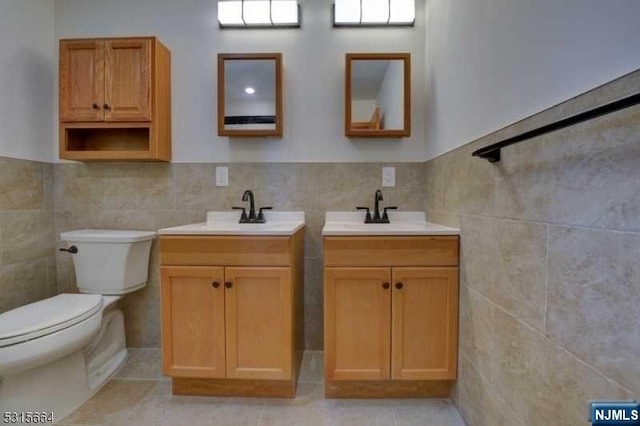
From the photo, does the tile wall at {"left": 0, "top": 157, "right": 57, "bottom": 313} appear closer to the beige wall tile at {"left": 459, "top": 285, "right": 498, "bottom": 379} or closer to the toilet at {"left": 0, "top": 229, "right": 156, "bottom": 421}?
the toilet at {"left": 0, "top": 229, "right": 156, "bottom": 421}

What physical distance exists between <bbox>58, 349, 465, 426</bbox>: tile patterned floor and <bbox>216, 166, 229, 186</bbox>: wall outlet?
1.19 metres

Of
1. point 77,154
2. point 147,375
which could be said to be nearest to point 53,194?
point 77,154

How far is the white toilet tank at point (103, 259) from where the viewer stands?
6.08ft

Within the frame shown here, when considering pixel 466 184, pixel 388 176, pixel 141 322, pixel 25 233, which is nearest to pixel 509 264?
pixel 466 184

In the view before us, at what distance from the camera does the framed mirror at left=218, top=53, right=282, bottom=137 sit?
197cm

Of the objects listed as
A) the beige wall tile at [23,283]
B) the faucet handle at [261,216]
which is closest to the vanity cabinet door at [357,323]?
the faucet handle at [261,216]

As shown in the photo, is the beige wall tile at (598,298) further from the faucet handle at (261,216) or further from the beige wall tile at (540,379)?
the faucet handle at (261,216)

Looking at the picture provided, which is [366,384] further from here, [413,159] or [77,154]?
[77,154]

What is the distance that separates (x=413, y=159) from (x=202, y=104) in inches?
54.6

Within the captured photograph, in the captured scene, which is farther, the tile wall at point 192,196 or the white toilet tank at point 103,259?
the tile wall at point 192,196

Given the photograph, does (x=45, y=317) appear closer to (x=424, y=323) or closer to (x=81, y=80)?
(x=81, y=80)

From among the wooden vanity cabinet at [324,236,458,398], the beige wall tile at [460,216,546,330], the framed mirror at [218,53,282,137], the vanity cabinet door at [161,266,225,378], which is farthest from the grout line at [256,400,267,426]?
the framed mirror at [218,53,282,137]

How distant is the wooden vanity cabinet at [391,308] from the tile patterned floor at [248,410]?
0.16 metres

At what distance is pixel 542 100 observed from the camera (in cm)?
93
